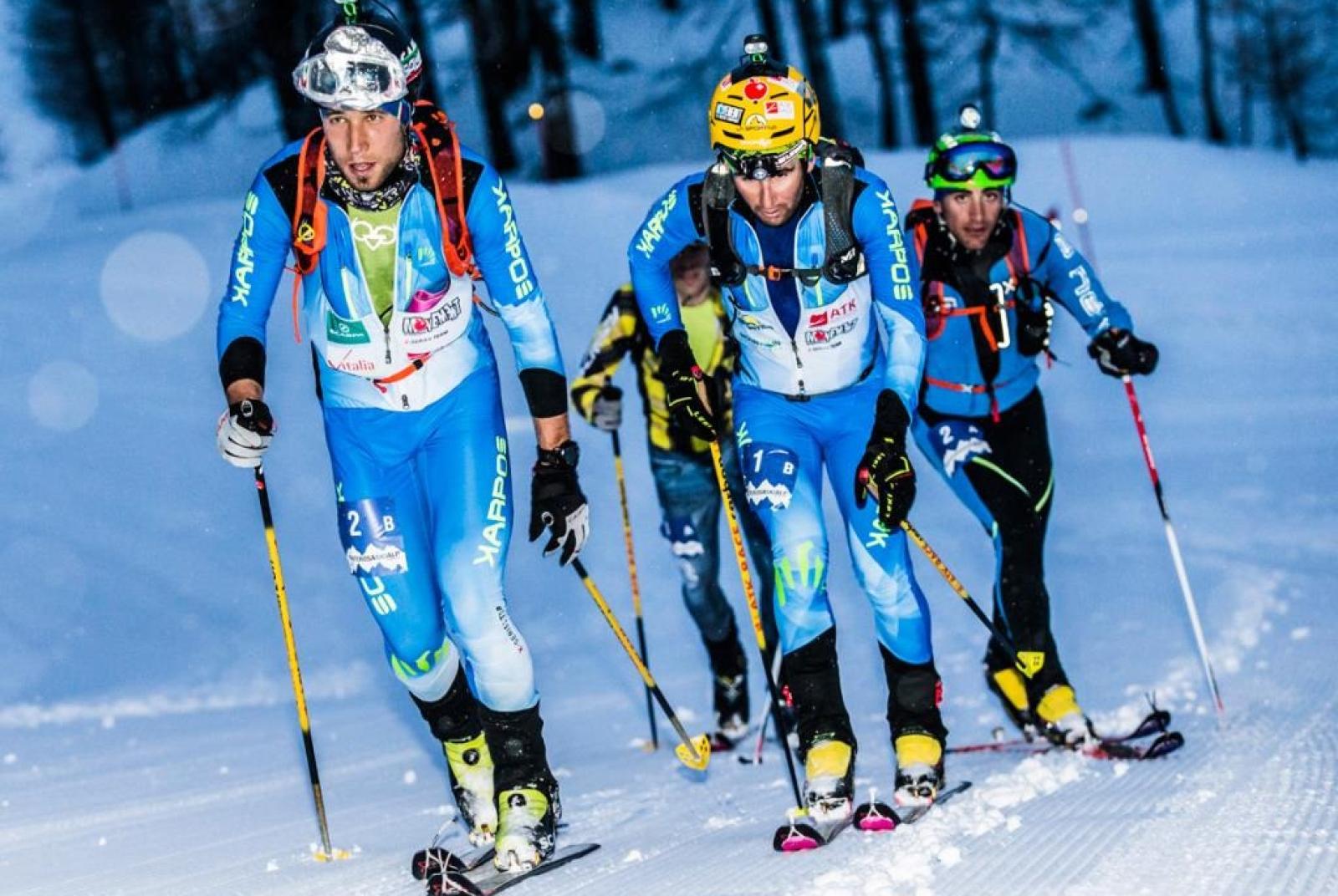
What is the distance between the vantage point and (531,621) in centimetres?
1054

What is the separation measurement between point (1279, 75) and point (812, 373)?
33.3 m

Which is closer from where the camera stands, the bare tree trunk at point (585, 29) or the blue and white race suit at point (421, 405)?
the blue and white race suit at point (421, 405)

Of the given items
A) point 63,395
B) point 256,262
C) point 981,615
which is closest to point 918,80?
point 63,395

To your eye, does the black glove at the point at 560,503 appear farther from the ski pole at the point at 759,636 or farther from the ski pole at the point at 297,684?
the ski pole at the point at 297,684

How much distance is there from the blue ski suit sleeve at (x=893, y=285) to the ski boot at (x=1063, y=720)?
5.32ft

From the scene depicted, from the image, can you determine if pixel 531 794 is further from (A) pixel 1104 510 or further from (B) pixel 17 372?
(B) pixel 17 372

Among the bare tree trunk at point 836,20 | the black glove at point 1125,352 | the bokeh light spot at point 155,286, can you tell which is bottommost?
the bare tree trunk at point 836,20

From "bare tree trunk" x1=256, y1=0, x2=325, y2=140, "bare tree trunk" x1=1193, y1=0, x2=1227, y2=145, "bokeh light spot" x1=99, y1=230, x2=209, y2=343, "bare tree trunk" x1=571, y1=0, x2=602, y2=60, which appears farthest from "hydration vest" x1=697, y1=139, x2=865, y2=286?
"bare tree trunk" x1=571, y1=0, x2=602, y2=60

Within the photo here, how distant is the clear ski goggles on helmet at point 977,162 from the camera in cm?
633

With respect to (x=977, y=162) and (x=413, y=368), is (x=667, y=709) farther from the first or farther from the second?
(x=977, y=162)

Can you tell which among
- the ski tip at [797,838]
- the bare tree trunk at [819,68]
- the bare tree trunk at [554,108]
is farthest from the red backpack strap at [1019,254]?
the bare tree trunk at [554,108]

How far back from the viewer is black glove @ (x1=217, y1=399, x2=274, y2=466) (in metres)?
4.63

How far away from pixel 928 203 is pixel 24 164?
3006 centimetres

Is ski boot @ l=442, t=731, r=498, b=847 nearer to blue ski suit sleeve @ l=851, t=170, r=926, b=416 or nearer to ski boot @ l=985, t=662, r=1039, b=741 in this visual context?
blue ski suit sleeve @ l=851, t=170, r=926, b=416
